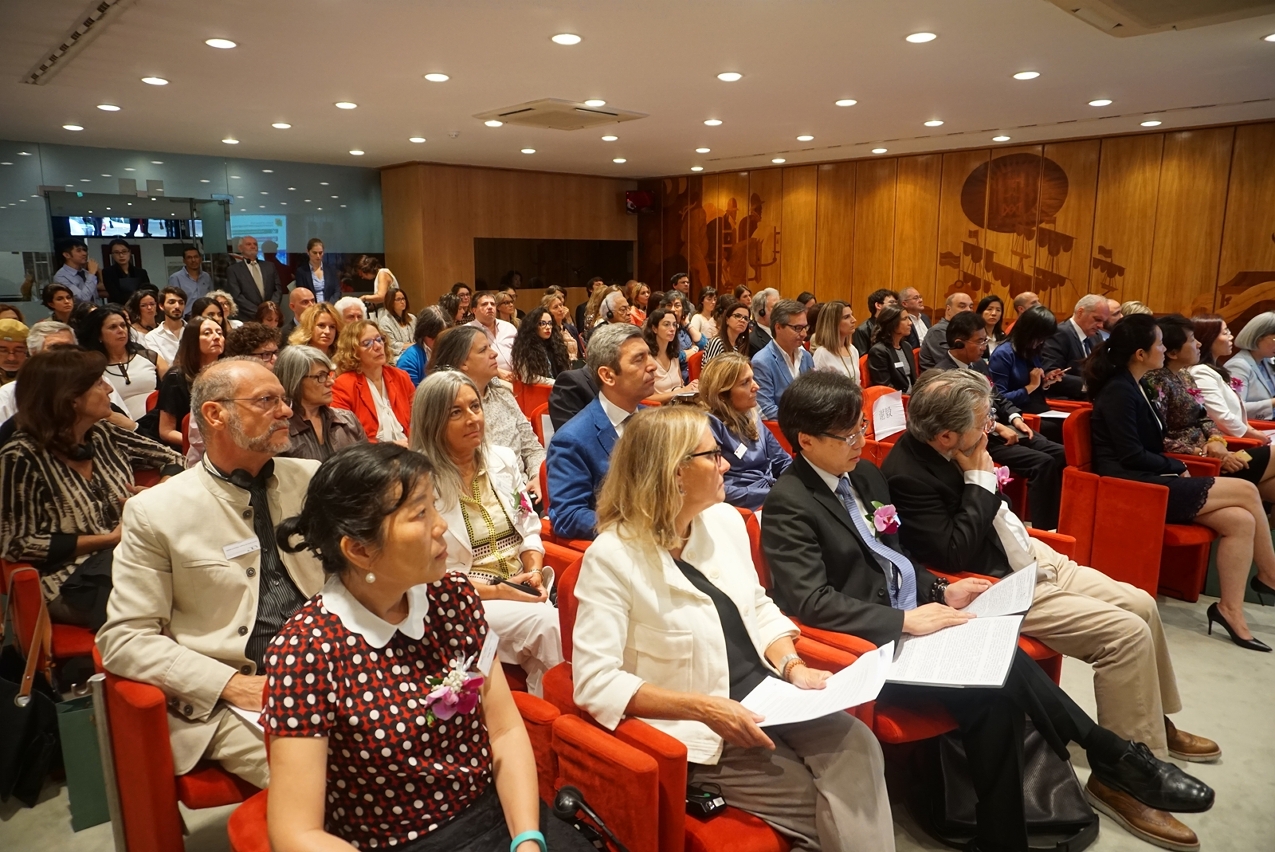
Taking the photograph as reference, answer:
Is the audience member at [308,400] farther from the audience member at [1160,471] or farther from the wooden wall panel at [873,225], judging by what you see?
the wooden wall panel at [873,225]

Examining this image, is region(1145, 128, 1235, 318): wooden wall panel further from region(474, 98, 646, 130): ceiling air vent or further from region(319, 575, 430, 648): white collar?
region(319, 575, 430, 648): white collar

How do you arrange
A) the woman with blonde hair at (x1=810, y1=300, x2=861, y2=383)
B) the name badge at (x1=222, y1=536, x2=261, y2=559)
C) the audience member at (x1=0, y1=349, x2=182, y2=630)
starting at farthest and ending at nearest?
1. the woman with blonde hair at (x1=810, y1=300, x2=861, y2=383)
2. the audience member at (x1=0, y1=349, x2=182, y2=630)
3. the name badge at (x1=222, y1=536, x2=261, y2=559)

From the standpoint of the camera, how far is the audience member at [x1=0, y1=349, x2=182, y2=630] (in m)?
2.67

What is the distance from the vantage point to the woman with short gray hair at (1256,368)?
18.3 feet

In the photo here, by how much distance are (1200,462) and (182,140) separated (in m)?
10.6

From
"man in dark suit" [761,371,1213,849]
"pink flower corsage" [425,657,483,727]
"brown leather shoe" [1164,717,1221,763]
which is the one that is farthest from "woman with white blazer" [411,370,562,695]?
"brown leather shoe" [1164,717,1221,763]

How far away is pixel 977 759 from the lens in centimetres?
229

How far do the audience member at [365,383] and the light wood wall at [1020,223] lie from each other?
915cm

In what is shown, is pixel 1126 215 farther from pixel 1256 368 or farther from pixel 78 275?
pixel 78 275

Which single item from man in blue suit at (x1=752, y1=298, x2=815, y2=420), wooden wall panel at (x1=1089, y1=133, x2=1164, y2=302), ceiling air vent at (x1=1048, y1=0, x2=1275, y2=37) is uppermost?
ceiling air vent at (x1=1048, y1=0, x2=1275, y2=37)

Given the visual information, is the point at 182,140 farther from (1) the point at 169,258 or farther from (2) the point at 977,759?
(2) the point at 977,759

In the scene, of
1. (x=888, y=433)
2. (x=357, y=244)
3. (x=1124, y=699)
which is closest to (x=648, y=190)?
(x=357, y=244)

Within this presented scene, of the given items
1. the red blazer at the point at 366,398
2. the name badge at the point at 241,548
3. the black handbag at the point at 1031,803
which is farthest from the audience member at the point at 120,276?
the black handbag at the point at 1031,803

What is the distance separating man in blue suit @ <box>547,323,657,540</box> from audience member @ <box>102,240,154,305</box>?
954 cm
